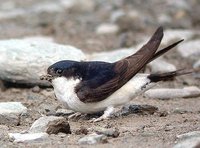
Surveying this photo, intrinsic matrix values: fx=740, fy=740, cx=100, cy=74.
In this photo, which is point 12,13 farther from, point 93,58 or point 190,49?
point 93,58

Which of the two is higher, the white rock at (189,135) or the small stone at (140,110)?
the small stone at (140,110)

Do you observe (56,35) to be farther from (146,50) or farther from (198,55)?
(146,50)

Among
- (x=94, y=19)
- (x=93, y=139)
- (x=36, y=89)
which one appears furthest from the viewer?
(x=94, y=19)

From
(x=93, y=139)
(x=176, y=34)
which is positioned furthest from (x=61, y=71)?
(x=176, y=34)

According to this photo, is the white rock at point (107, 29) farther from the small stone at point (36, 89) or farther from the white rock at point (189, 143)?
the white rock at point (189, 143)

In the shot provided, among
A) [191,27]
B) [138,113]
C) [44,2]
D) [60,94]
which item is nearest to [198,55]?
[191,27]

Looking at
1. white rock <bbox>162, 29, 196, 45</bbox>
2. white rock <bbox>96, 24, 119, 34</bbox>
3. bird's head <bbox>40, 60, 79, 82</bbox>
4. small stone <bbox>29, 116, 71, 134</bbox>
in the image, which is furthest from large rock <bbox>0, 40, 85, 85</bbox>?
white rock <bbox>96, 24, 119, 34</bbox>

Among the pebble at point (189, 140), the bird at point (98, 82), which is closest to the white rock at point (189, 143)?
the pebble at point (189, 140)
